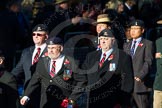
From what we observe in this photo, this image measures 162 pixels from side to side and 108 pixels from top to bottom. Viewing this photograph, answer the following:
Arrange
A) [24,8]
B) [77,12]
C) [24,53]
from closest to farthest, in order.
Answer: [24,53], [77,12], [24,8]

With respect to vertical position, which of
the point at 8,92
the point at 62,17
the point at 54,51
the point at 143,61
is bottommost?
the point at 8,92

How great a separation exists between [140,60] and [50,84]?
2.01 meters

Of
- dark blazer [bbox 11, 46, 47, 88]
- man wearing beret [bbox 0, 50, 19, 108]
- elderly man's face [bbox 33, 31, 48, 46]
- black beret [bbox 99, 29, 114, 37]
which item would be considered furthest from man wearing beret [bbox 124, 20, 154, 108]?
man wearing beret [bbox 0, 50, 19, 108]

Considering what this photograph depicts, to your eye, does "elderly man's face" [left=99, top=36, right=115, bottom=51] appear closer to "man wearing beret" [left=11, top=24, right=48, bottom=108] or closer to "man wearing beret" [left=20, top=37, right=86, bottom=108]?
"man wearing beret" [left=20, top=37, right=86, bottom=108]

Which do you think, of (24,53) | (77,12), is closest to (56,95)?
(24,53)

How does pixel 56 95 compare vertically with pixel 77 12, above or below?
below

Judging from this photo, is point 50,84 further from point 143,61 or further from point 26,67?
point 143,61

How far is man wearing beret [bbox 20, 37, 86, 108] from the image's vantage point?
516 inches

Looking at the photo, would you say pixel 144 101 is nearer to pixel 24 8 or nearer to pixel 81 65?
pixel 81 65

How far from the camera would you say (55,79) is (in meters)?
13.2

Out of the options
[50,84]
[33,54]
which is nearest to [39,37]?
[33,54]

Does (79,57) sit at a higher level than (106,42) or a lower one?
lower

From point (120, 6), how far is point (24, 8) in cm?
252

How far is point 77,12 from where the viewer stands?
16.9 metres
